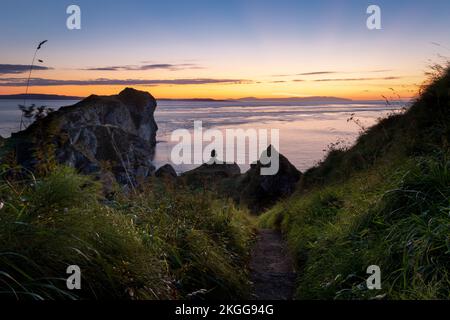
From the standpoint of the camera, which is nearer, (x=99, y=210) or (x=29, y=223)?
(x=29, y=223)

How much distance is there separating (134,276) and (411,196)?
341 cm

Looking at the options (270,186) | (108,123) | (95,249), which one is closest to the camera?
(95,249)

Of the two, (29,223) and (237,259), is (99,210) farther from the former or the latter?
(237,259)

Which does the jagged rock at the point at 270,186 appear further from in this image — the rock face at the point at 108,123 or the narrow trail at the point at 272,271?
the narrow trail at the point at 272,271

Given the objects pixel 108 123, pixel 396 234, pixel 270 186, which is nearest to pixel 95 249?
pixel 396 234

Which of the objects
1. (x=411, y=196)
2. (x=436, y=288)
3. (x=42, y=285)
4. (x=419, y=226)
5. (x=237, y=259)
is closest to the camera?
(x=42, y=285)

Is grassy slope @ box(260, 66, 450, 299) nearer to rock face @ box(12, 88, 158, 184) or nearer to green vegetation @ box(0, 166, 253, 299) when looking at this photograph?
green vegetation @ box(0, 166, 253, 299)

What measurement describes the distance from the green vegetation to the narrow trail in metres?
0.36

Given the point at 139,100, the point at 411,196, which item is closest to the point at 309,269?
the point at 411,196

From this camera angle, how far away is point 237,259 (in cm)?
730

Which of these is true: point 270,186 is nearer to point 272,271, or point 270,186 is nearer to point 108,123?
point 108,123

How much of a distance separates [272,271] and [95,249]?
4172 millimetres

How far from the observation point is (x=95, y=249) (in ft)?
13.6

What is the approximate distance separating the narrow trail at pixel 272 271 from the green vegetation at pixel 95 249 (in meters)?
0.36
